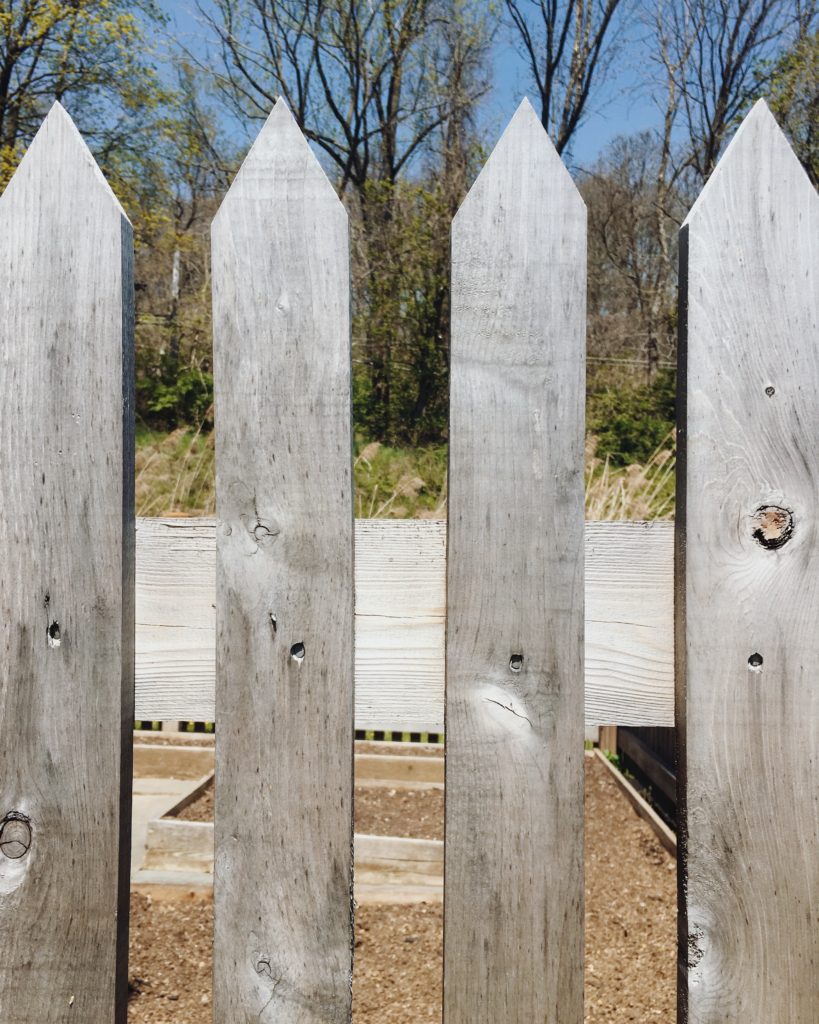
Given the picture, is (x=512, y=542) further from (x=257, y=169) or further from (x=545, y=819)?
(x=257, y=169)

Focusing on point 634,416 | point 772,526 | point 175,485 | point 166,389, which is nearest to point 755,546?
point 772,526

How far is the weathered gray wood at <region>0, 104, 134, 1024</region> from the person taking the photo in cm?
106

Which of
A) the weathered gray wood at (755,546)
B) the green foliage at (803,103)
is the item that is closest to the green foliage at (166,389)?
the green foliage at (803,103)

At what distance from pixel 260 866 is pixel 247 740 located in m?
0.18

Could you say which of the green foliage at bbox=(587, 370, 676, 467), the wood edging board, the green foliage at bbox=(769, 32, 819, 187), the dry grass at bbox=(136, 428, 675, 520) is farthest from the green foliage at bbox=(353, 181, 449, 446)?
the wood edging board

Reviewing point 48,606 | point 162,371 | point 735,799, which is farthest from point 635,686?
point 162,371

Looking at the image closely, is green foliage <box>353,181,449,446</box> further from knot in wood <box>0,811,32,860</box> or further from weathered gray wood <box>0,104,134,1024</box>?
knot in wood <box>0,811,32,860</box>

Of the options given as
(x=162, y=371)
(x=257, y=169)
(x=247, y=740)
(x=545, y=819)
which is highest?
(x=162, y=371)

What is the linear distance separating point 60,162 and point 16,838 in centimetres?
99

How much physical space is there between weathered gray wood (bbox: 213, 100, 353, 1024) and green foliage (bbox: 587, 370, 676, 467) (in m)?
10.3

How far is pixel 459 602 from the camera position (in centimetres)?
105

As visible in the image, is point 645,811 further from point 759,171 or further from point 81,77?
point 81,77

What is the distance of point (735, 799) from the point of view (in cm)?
105

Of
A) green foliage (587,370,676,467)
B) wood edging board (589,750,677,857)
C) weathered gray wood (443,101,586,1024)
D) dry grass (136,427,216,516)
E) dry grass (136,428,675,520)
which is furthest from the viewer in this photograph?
green foliage (587,370,676,467)
